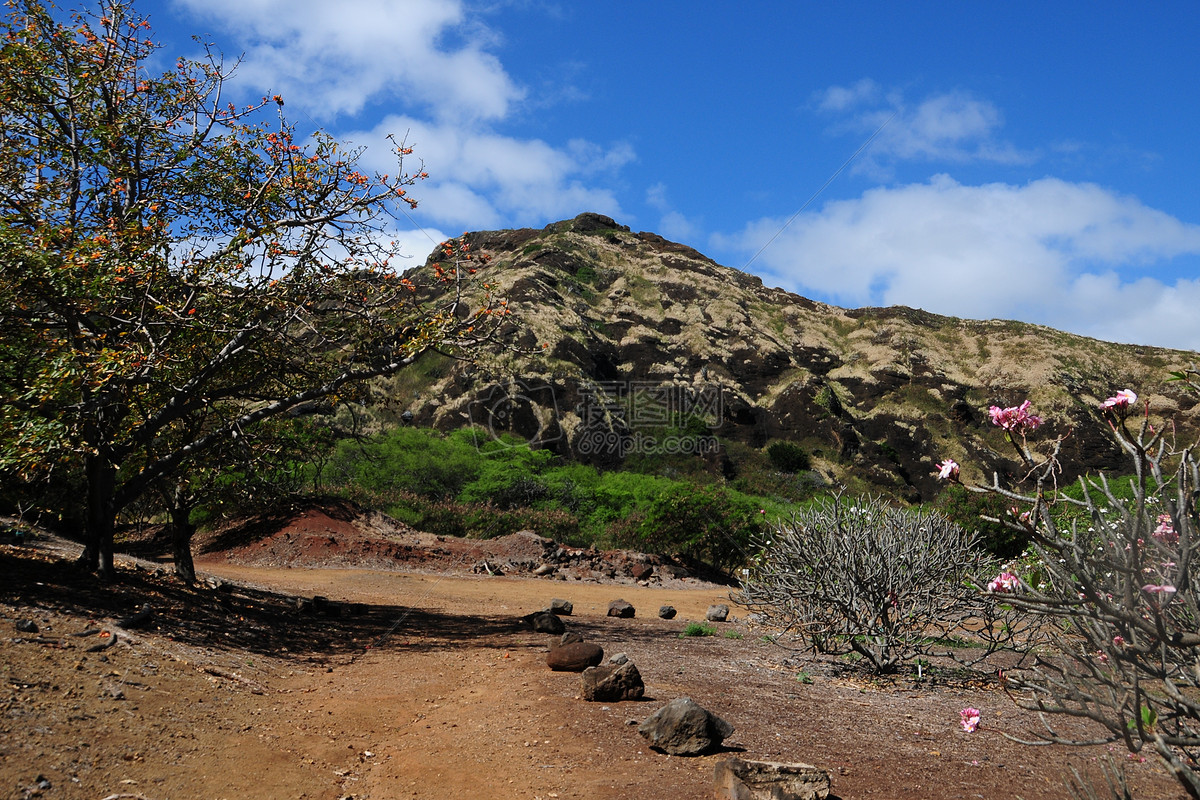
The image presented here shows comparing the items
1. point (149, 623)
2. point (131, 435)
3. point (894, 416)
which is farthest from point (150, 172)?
point (894, 416)

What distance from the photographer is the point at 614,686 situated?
579cm

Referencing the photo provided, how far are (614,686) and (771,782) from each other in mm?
2233

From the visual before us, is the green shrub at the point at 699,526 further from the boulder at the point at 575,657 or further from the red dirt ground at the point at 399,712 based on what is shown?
the boulder at the point at 575,657

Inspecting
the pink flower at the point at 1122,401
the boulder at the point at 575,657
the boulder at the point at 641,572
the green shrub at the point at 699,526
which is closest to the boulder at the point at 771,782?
the pink flower at the point at 1122,401

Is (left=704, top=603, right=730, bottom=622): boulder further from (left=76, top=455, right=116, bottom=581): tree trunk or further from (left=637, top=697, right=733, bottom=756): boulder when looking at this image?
(left=76, top=455, right=116, bottom=581): tree trunk

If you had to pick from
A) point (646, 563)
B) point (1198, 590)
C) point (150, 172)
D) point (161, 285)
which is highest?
point (150, 172)

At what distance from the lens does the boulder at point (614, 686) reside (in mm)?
5785

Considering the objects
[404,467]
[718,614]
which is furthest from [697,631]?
[404,467]

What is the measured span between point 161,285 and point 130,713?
4.53 m

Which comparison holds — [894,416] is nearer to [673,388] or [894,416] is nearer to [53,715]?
[673,388]

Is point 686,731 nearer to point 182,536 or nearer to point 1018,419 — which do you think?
point 1018,419

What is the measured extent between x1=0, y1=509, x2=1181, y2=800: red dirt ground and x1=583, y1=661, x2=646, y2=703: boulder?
0.11m

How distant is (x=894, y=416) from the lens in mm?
54812

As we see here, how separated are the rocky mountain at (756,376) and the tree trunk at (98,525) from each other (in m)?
31.9
